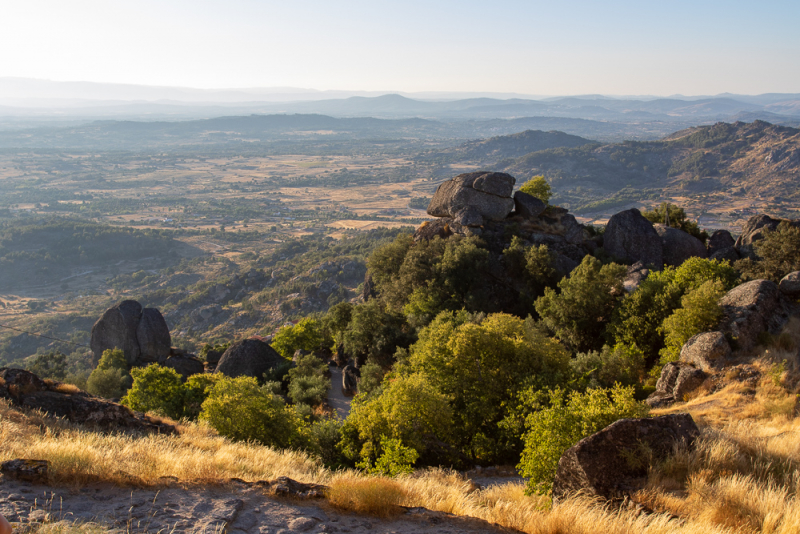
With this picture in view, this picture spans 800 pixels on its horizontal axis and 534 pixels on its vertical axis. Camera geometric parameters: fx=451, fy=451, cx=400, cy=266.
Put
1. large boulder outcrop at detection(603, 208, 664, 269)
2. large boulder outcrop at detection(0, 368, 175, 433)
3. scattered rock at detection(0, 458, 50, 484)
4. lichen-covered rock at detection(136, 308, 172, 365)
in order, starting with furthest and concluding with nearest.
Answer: lichen-covered rock at detection(136, 308, 172, 365) → large boulder outcrop at detection(603, 208, 664, 269) → large boulder outcrop at detection(0, 368, 175, 433) → scattered rock at detection(0, 458, 50, 484)

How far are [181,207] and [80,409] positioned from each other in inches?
7614

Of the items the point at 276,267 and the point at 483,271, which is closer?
the point at 483,271

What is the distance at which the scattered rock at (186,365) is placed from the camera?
3844 centimetres

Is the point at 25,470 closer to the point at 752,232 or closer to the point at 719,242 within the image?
the point at 752,232

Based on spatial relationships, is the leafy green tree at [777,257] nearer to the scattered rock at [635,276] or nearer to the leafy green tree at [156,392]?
the scattered rock at [635,276]

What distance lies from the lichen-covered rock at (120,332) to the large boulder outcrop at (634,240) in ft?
143

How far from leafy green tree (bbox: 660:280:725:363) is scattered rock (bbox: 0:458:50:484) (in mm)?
22208

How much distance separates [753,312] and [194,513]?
21500mm

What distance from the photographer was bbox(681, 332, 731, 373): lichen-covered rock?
58.1 ft

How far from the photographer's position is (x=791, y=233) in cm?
2558

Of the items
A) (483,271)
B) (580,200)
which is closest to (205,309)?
(483,271)

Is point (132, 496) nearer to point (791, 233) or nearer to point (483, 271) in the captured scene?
point (483, 271)

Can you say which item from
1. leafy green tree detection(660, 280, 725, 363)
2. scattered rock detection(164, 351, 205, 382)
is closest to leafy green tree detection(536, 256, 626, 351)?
leafy green tree detection(660, 280, 725, 363)

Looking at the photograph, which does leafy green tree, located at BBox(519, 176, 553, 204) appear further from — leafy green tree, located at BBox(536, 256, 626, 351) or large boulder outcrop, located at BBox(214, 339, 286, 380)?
large boulder outcrop, located at BBox(214, 339, 286, 380)
